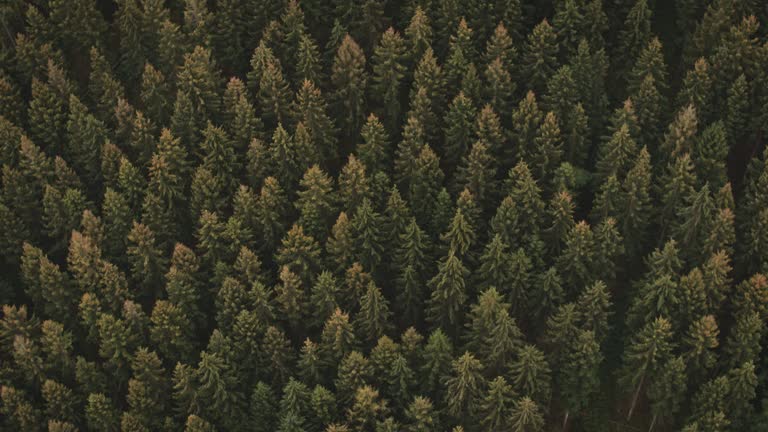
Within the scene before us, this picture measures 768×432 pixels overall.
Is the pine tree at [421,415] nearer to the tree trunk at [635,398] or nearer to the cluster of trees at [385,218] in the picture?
the cluster of trees at [385,218]

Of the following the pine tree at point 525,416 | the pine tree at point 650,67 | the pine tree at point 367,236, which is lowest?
the pine tree at point 525,416

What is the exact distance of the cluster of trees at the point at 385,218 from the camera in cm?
7150

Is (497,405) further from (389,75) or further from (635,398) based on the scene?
(389,75)

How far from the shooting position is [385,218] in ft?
253

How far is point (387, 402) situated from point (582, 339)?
13842 millimetres

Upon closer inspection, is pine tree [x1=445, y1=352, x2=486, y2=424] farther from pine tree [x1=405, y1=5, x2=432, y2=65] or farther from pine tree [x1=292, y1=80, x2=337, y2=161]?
pine tree [x1=405, y1=5, x2=432, y2=65]

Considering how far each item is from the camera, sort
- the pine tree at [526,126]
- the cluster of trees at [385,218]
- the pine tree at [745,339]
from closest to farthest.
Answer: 1. the pine tree at [745,339]
2. the cluster of trees at [385,218]
3. the pine tree at [526,126]

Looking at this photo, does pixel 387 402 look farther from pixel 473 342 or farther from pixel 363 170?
pixel 363 170

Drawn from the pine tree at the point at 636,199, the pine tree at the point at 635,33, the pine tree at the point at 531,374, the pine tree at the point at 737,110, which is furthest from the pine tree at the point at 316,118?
the pine tree at the point at 737,110

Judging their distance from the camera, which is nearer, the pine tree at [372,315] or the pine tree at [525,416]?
the pine tree at [525,416]

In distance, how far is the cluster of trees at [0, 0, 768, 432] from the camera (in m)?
71.5

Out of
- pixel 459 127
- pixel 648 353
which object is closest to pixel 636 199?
pixel 648 353

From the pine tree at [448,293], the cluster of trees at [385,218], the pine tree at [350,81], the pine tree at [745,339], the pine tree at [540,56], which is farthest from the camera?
A: the pine tree at [350,81]

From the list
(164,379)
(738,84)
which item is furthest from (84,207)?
(738,84)
